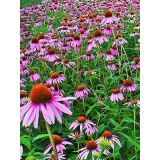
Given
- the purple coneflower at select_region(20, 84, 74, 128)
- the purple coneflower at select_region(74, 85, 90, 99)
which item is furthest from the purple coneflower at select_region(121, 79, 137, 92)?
the purple coneflower at select_region(20, 84, 74, 128)

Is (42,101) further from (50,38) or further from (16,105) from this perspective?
(50,38)

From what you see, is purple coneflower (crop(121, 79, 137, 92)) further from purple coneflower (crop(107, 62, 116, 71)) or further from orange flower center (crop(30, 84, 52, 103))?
orange flower center (crop(30, 84, 52, 103))

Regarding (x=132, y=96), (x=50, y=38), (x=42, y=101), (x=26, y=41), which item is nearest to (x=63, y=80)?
(x=132, y=96)

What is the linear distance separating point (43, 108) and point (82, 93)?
99 centimetres

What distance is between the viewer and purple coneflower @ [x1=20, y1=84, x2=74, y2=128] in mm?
679

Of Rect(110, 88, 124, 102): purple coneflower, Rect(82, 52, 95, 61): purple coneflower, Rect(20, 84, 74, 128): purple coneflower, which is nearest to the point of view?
Rect(20, 84, 74, 128): purple coneflower

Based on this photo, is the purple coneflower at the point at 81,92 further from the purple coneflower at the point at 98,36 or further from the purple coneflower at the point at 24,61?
the purple coneflower at the point at 24,61

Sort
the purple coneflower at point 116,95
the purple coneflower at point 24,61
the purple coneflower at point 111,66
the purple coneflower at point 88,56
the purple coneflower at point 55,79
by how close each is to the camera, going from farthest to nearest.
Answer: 1. the purple coneflower at point 88,56
2. the purple coneflower at point 24,61
3. the purple coneflower at point 111,66
4. the purple coneflower at point 55,79
5. the purple coneflower at point 116,95

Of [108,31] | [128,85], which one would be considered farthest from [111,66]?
[128,85]

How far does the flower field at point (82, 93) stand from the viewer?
783 mm

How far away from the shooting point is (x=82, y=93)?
5.54 ft

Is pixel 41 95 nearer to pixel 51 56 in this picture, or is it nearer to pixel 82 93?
→ pixel 82 93

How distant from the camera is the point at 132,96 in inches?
68.1

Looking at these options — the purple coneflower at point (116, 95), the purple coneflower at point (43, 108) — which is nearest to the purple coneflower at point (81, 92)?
the purple coneflower at point (116, 95)
